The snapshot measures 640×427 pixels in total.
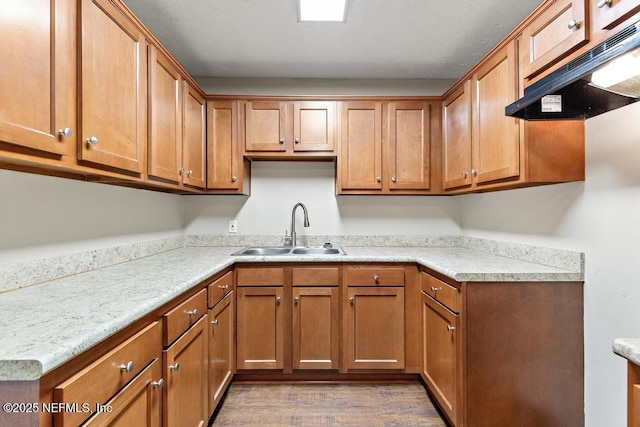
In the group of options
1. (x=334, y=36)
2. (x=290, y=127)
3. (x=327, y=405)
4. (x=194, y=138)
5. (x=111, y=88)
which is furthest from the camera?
(x=290, y=127)

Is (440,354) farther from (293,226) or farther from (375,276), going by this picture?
(293,226)

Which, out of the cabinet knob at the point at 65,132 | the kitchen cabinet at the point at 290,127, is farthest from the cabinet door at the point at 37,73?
the kitchen cabinet at the point at 290,127

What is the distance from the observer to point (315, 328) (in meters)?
2.18

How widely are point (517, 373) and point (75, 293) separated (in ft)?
6.50

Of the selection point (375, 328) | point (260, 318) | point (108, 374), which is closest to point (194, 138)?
point (260, 318)

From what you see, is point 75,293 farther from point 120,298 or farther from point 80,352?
point 80,352

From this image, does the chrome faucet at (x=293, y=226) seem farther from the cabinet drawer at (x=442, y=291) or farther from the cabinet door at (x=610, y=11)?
the cabinet door at (x=610, y=11)

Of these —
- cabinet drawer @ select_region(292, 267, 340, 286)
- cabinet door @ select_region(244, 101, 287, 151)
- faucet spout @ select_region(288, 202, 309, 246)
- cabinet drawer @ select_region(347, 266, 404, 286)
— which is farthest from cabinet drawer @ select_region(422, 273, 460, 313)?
cabinet door @ select_region(244, 101, 287, 151)

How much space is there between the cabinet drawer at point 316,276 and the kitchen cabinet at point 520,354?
0.86 m

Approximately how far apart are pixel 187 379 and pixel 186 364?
0.07 m

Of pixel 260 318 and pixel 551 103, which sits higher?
pixel 551 103

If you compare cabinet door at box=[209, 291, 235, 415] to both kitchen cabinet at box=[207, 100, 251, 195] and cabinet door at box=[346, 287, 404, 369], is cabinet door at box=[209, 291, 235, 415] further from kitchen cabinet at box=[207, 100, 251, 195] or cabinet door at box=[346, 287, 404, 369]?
kitchen cabinet at box=[207, 100, 251, 195]

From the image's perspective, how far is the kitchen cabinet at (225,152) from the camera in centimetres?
247

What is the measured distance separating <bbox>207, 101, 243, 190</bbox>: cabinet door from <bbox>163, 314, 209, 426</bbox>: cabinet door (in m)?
1.19
